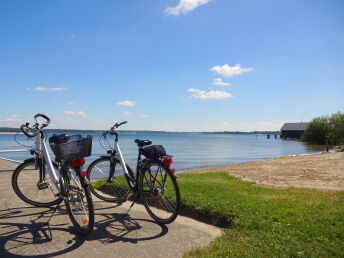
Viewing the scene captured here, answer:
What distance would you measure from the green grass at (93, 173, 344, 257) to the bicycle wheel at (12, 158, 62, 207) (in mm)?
2685

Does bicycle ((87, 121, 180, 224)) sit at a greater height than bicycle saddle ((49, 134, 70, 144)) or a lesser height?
lesser

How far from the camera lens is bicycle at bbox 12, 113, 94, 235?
353 cm

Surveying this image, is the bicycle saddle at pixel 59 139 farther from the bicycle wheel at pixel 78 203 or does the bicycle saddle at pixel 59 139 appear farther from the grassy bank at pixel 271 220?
the grassy bank at pixel 271 220

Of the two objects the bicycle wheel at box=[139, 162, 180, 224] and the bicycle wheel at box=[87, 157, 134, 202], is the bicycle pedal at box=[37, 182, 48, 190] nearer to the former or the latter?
the bicycle wheel at box=[87, 157, 134, 202]

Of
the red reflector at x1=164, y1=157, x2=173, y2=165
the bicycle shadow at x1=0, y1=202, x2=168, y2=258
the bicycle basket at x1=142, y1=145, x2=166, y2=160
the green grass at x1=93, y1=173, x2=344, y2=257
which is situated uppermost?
the bicycle basket at x1=142, y1=145, x2=166, y2=160

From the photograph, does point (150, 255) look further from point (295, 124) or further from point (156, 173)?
point (295, 124)

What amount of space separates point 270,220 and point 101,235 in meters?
2.45

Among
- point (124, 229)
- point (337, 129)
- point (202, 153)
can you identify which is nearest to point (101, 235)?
point (124, 229)

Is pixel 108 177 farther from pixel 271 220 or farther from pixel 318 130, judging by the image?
pixel 318 130

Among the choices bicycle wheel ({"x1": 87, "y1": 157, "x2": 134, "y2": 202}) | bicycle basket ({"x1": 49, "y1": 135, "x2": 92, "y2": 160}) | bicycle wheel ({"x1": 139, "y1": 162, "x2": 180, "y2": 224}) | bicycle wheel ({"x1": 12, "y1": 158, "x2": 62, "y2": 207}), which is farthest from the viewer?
bicycle wheel ({"x1": 87, "y1": 157, "x2": 134, "y2": 202})

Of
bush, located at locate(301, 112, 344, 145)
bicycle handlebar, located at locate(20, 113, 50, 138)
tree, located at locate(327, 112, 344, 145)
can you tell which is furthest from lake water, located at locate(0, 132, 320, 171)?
bush, located at locate(301, 112, 344, 145)

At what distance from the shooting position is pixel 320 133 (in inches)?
2734

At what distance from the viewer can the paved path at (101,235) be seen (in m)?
3.09

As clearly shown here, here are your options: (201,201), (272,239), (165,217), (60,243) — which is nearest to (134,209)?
(165,217)
